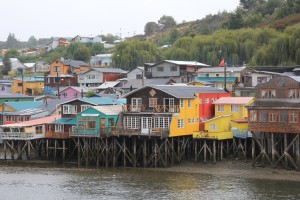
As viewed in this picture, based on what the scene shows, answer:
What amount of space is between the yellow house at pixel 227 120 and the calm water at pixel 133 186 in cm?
606

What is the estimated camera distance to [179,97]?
50969 millimetres

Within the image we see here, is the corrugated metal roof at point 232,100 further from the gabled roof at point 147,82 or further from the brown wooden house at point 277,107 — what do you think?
the gabled roof at point 147,82

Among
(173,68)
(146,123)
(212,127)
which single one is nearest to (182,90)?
(212,127)

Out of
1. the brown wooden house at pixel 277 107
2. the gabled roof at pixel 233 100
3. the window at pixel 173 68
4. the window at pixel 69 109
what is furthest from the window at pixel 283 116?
the window at pixel 173 68

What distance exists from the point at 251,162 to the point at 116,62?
6331 cm

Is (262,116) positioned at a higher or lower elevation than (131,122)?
higher

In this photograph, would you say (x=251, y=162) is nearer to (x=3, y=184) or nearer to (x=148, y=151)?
(x=148, y=151)

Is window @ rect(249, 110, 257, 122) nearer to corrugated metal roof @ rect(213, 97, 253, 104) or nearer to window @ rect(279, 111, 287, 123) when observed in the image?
window @ rect(279, 111, 287, 123)

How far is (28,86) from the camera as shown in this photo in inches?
3893

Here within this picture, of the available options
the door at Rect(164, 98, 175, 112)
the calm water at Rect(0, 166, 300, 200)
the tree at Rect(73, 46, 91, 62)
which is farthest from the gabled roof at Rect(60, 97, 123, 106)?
the tree at Rect(73, 46, 91, 62)

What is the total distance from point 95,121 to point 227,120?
38.2 ft

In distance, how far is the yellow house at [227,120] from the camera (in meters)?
51.6

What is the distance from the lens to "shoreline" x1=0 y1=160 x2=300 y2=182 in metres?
44.8

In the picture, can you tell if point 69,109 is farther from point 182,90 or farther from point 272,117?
point 272,117
